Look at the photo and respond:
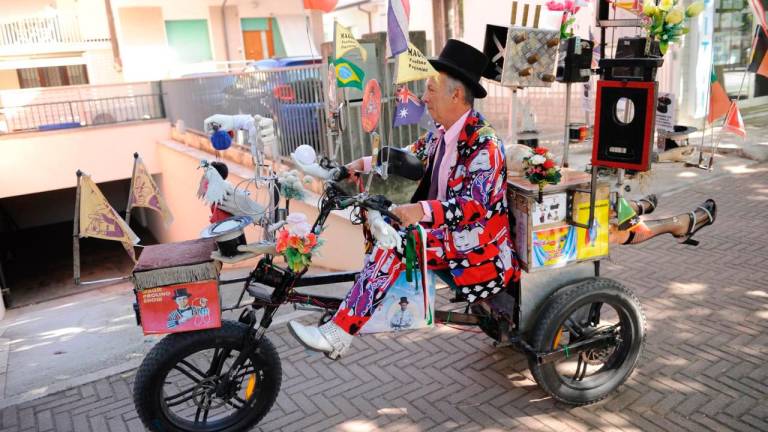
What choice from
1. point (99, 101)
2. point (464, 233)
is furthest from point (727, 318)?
point (99, 101)

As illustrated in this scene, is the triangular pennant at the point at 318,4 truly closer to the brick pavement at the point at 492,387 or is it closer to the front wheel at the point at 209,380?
the brick pavement at the point at 492,387

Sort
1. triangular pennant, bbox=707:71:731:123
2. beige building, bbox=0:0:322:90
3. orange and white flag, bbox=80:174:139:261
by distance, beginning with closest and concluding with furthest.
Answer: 1. orange and white flag, bbox=80:174:139:261
2. triangular pennant, bbox=707:71:731:123
3. beige building, bbox=0:0:322:90

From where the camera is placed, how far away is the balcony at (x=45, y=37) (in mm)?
18891

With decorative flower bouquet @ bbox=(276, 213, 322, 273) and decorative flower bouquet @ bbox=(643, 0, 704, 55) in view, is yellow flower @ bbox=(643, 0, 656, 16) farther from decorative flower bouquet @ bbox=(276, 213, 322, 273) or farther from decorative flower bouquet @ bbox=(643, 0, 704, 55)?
decorative flower bouquet @ bbox=(276, 213, 322, 273)

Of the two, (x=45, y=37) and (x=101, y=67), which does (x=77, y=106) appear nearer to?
(x=101, y=67)

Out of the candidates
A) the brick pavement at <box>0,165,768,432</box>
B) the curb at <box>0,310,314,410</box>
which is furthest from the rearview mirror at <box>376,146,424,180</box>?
the curb at <box>0,310,314,410</box>

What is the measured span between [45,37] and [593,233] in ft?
68.5

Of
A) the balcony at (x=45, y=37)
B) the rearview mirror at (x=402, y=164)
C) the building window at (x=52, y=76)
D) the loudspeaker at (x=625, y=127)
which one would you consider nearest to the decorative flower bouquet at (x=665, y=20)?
the loudspeaker at (x=625, y=127)

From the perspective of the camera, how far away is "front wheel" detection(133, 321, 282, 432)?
9.01 feet

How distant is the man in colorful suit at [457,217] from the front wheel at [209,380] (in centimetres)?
33

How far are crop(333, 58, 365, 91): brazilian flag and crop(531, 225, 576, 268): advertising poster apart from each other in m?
1.34

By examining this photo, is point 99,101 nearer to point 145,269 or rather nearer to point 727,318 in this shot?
point 145,269

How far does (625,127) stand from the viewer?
2.89 metres

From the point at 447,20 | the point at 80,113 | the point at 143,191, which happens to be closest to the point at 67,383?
the point at 143,191
